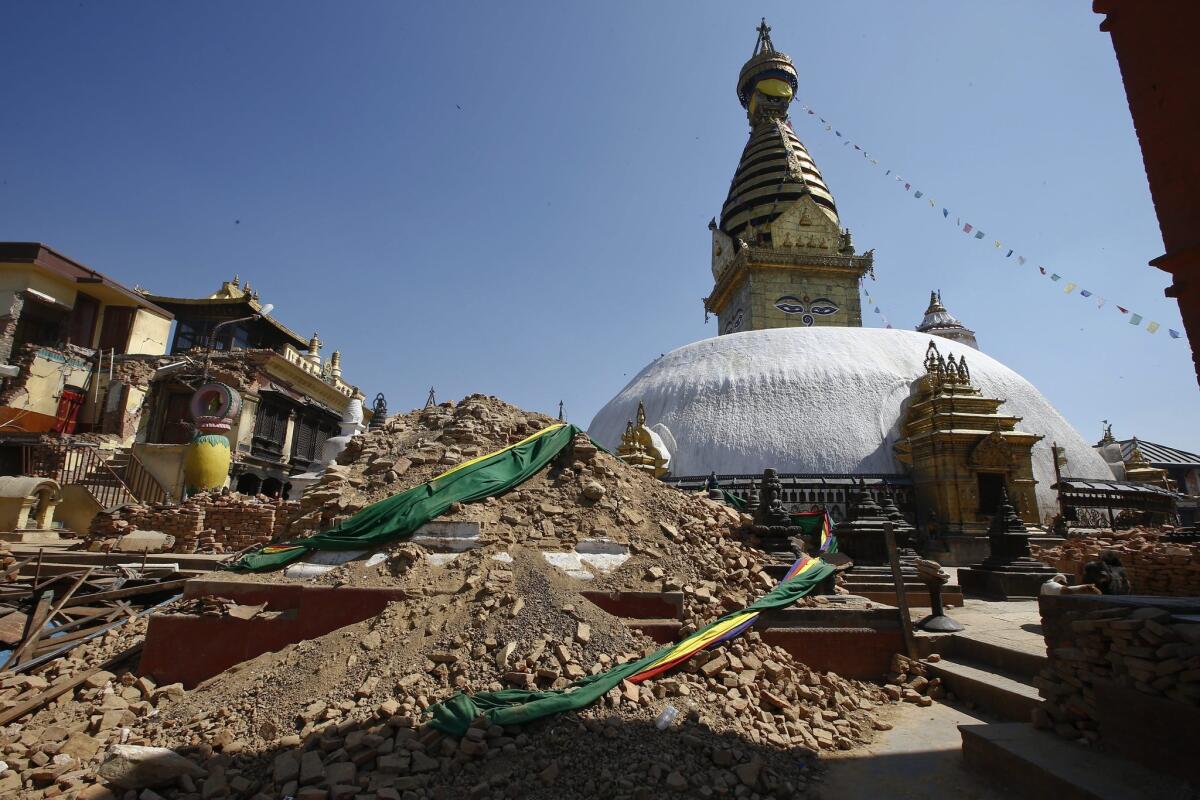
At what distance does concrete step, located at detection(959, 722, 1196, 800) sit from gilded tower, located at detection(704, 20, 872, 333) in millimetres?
29134

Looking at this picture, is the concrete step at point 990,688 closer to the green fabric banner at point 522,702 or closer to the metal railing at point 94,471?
the green fabric banner at point 522,702

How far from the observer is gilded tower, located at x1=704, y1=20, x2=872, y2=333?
108 ft

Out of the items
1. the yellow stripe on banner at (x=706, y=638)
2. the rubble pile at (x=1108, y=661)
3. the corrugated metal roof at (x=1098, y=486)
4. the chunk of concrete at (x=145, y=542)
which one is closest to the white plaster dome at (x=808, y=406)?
the corrugated metal roof at (x=1098, y=486)

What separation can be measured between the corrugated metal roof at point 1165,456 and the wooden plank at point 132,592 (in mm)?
37217

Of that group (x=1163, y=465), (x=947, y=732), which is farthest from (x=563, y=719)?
(x=1163, y=465)

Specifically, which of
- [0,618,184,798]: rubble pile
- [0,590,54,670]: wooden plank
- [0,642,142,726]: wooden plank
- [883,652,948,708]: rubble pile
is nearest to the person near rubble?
[883,652,948,708]: rubble pile

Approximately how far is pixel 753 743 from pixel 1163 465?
37133 millimetres

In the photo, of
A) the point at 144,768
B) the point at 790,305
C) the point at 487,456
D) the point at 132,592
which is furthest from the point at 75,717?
the point at 790,305

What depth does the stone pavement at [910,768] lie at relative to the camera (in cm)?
404

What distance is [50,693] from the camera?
17.7ft

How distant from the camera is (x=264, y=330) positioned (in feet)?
98.9

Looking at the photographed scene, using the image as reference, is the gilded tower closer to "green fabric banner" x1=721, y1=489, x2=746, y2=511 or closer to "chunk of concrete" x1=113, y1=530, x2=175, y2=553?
"green fabric banner" x1=721, y1=489, x2=746, y2=511

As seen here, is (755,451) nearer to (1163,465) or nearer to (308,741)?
(308,741)

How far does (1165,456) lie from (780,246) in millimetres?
22111
